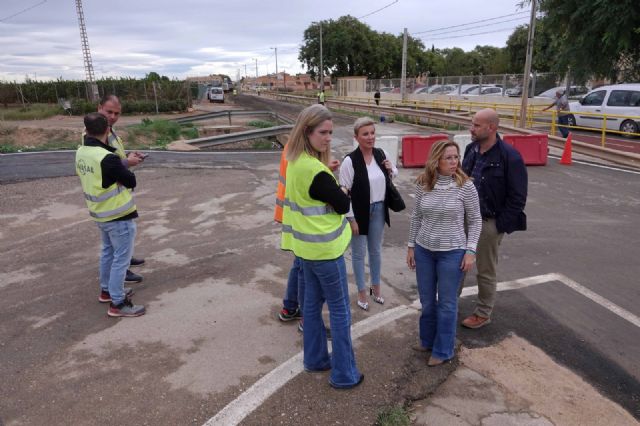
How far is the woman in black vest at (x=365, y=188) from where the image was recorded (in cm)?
413

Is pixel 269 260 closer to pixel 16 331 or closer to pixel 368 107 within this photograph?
pixel 16 331

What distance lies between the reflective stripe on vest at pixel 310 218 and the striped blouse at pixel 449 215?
78 centimetres

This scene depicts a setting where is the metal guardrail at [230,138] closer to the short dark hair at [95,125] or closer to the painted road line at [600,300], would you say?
the short dark hair at [95,125]

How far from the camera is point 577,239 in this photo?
22.2ft

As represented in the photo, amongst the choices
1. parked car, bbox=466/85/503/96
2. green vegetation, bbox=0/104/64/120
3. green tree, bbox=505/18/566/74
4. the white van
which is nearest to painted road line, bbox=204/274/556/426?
the white van

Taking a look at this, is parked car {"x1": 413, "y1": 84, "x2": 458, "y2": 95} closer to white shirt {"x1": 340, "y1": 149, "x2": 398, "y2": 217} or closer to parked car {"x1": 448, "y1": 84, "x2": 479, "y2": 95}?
parked car {"x1": 448, "y1": 84, "x2": 479, "y2": 95}

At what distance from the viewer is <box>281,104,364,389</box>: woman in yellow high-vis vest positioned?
2924mm

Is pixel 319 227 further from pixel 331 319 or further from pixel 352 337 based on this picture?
pixel 352 337

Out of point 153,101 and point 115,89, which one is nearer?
point 153,101

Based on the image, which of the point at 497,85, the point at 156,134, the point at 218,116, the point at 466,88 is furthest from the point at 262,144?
the point at 466,88

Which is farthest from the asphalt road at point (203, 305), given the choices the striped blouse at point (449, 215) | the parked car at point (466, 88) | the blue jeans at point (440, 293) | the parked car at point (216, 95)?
the parked car at point (216, 95)

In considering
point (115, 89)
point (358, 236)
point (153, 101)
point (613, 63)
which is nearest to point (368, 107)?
point (613, 63)

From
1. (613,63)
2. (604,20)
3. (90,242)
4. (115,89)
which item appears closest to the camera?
(90,242)

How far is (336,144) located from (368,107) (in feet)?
51.0
